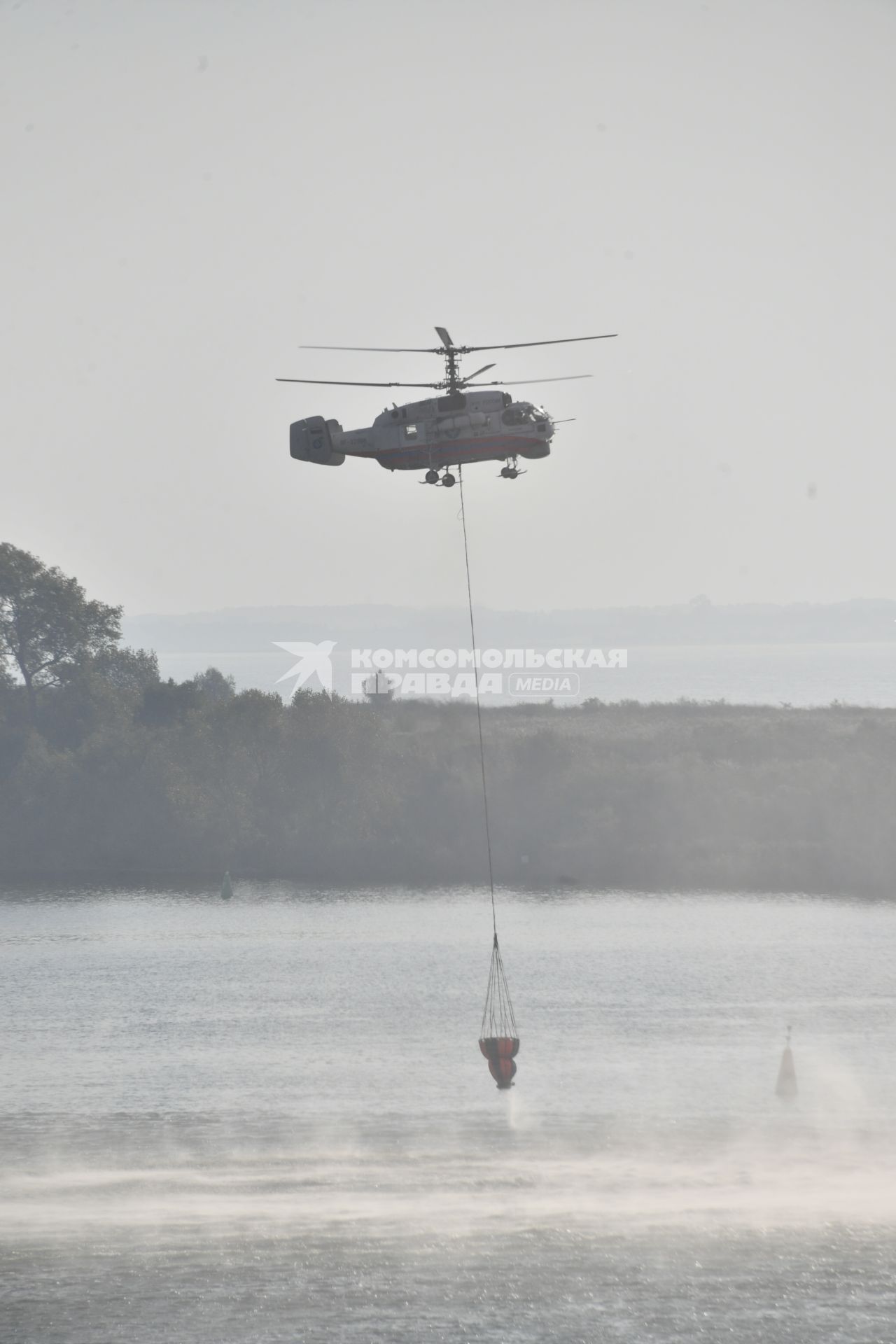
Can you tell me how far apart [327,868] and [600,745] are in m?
27.2

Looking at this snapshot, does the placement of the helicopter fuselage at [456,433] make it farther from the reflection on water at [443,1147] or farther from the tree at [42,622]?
the tree at [42,622]

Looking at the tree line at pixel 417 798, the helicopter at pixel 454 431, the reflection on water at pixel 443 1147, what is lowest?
the reflection on water at pixel 443 1147

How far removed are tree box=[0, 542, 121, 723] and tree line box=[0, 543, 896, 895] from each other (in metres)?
5.49

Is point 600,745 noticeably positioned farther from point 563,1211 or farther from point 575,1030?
point 563,1211

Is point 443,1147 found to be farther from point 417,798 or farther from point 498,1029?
point 417,798

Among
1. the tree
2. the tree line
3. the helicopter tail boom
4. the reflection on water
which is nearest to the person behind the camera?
the reflection on water

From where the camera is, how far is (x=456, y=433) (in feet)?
146

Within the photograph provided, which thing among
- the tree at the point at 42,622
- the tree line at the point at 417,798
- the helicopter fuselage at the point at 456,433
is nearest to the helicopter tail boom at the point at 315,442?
the helicopter fuselage at the point at 456,433

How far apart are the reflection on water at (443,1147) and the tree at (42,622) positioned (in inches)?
2316

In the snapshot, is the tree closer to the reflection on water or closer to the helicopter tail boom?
the reflection on water

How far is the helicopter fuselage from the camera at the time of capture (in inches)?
1734

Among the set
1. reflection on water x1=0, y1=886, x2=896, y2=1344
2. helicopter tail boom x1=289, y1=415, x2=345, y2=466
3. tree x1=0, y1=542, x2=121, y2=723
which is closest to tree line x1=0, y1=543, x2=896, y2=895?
tree x1=0, y1=542, x2=121, y2=723

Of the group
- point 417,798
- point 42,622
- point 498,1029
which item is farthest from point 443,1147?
point 42,622

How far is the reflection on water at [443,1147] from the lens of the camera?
42.8 meters
